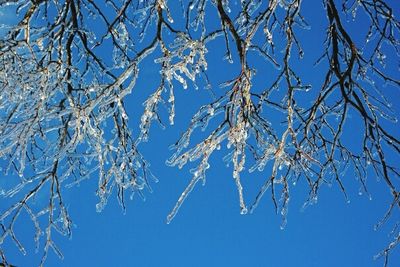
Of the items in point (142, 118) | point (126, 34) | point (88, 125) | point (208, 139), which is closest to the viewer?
point (208, 139)

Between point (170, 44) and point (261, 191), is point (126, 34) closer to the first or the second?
point (170, 44)

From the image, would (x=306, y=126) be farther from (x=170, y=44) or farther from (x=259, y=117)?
(x=170, y=44)

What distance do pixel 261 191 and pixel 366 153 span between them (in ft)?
2.79

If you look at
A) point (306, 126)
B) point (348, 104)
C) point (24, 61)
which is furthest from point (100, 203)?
point (348, 104)

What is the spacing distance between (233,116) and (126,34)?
195cm

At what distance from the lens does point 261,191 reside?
251 centimetres

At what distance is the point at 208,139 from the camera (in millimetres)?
2254

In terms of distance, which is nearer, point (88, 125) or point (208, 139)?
point (208, 139)

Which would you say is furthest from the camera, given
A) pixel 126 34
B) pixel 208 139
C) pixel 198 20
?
pixel 126 34

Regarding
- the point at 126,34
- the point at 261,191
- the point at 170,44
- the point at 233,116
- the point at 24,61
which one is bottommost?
the point at 261,191

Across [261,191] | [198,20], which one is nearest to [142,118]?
[261,191]

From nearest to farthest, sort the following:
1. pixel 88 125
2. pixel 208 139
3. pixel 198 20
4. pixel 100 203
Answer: pixel 208 139
pixel 88 125
pixel 100 203
pixel 198 20

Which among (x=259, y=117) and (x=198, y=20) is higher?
(x=198, y=20)

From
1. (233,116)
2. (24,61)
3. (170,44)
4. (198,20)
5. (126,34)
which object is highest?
(126,34)
